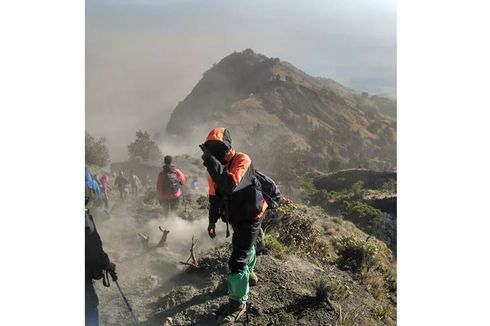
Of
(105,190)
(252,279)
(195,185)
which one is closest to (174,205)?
(105,190)

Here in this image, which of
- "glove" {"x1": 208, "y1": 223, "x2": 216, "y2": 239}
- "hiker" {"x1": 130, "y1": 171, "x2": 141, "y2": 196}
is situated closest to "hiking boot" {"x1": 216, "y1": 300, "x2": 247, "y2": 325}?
"glove" {"x1": 208, "y1": 223, "x2": 216, "y2": 239}

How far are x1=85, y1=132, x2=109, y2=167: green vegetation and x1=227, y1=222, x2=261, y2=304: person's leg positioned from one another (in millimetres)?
5409

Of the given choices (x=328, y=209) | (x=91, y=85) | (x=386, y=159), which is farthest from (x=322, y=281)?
(x=386, y=159)

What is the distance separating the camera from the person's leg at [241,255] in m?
3.57

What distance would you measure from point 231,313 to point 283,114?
6796 mm

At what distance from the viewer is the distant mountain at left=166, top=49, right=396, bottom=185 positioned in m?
8.30

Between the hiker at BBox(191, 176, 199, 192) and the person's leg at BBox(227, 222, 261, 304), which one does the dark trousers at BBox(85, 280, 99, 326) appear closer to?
the person's leg at BBox(227, 222, 261, 304)

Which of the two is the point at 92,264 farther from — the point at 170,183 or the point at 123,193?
the point at 123,193

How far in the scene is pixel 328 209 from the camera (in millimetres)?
9898

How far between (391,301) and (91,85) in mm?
5301

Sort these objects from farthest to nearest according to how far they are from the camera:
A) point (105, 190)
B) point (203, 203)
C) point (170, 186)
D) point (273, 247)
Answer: point (105, 190) < point (203, 203) < point (170, 186) < point (273, 247)

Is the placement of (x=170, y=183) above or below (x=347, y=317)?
above

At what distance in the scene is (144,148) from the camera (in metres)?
9.73

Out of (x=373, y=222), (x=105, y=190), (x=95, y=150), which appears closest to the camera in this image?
(x=105, y=190)
